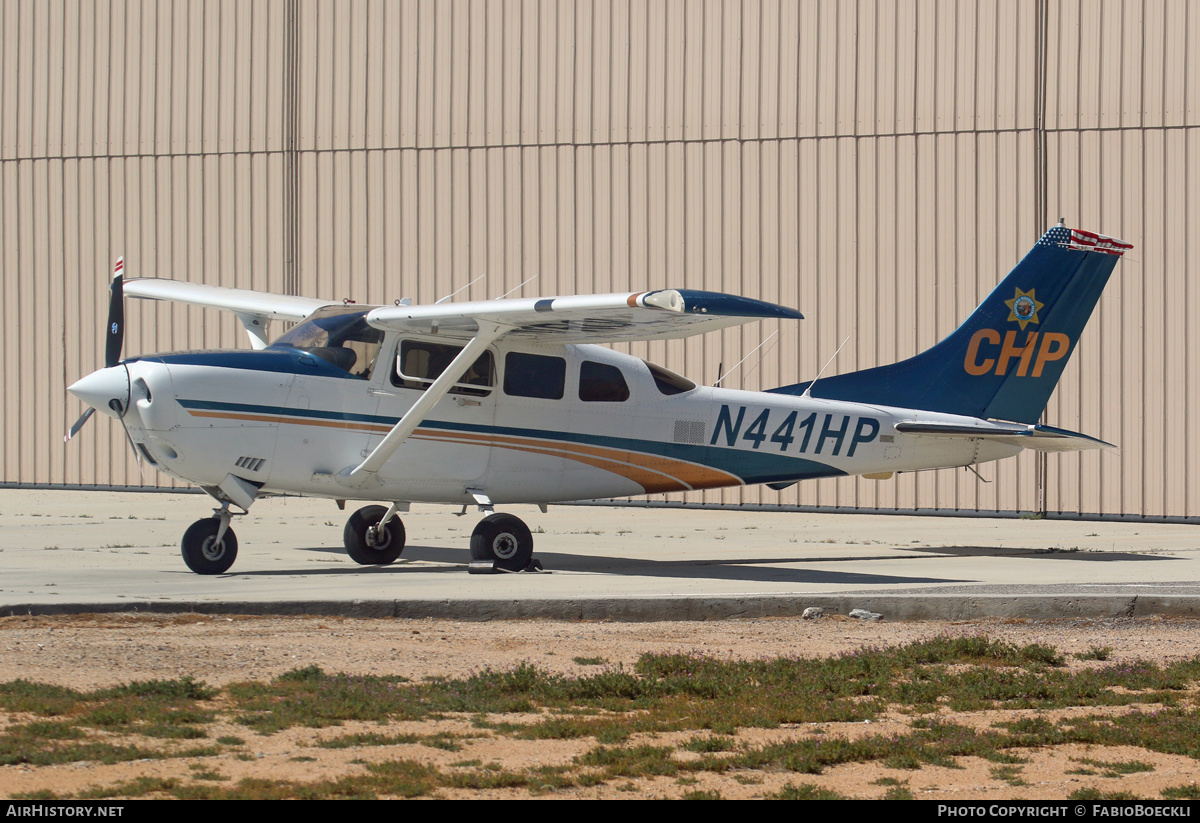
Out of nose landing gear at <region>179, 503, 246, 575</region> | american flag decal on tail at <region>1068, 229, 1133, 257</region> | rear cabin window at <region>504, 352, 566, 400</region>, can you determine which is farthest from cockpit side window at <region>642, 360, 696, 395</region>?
american flag decal on tail at <region>1068, 229, 1133, 257</region>

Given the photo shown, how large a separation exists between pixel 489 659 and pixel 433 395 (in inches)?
183

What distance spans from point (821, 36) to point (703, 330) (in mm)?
11399

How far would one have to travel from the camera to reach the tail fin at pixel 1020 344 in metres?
14.7

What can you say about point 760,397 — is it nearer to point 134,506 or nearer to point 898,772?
point 898,772

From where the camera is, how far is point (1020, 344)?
583 inches

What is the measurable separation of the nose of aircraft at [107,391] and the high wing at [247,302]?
268 cm

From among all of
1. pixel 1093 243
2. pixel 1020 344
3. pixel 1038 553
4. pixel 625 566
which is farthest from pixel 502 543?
pixel 1093 243

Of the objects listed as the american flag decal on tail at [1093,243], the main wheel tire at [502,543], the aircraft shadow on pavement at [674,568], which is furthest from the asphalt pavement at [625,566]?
the american flag decal on tail at [1093,243]

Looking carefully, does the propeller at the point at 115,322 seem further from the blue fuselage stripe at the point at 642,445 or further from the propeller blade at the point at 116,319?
the blue fuselage stripe at the point at 642,445

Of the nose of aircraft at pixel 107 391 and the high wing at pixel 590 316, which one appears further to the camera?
the nose of aircraft at pixel 107 391

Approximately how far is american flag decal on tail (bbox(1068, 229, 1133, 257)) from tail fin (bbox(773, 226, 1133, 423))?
0.01m

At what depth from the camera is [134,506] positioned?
68.0 ft

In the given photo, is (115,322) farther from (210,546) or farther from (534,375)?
(534,375)

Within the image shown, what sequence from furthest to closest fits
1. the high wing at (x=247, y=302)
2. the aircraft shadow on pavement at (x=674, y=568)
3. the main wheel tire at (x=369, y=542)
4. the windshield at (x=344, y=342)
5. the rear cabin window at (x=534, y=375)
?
the high wing at (x=247, y=302) → the main wheel tire at (x=369, y=542) → the rear cabin window at (x=534, y=375) → the windshield at (x=344, y=342) → the aircraft shadow on pavement at (x=674, y=568)
